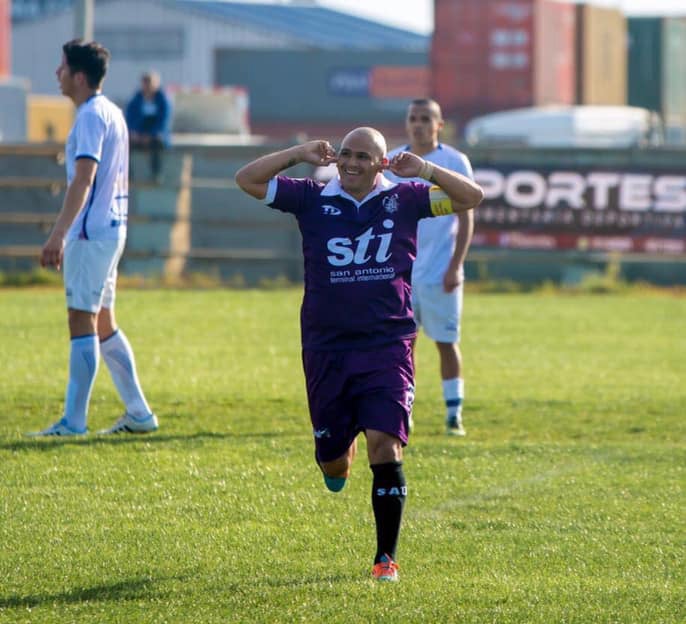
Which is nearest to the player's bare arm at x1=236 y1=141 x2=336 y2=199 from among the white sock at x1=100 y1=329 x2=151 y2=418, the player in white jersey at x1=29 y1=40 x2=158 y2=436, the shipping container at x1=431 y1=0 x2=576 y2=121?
the player in white jersey at x1=29 y1=40 x2=158 y2=436

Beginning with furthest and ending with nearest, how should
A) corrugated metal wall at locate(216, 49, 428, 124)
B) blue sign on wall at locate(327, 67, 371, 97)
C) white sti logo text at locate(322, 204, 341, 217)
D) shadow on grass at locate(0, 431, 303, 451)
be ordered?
blue sign on wall at locate(327, 67, 371, 97) → corrugated metal wall at locate(216, 49, 428, 124) → shadow on grass at locate(0, 431, 303, 451) → white sti logo text at locate(322, 204, 341, 217)

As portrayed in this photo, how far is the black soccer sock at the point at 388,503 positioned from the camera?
622 centimetres

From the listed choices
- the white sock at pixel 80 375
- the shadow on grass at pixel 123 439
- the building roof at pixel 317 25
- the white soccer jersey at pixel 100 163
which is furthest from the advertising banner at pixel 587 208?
the building roof at pixel 317 25

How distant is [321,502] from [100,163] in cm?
274

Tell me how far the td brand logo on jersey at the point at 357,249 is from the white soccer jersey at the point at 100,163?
301cm

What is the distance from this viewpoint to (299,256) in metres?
21.3

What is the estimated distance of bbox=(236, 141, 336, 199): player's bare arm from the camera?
6590mm

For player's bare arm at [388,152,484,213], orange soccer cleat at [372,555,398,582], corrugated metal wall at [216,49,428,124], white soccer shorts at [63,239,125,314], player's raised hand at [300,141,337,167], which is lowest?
orange soccer cleat at [372,555,398,582]

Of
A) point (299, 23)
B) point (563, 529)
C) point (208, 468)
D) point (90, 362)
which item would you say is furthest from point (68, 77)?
point (299, 23)

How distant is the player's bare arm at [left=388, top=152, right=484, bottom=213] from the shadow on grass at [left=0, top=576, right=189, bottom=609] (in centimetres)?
199

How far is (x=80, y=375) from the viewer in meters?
9.36

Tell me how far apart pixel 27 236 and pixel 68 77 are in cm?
1413

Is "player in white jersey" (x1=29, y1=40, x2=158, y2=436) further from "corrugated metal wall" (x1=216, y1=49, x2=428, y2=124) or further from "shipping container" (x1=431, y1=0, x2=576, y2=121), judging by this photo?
"corrugated metal wall" (x1=216, y1=49, x2=428, y2=124)

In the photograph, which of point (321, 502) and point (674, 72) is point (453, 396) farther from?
point (674, 72)
